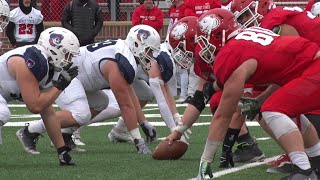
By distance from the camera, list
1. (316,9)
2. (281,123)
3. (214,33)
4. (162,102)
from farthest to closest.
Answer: (162,102) < (316,9) < (214,33) < (281,123)

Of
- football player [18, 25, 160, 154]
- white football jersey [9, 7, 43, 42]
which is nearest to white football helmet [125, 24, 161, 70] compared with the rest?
football player [18, 25, 160, 154]

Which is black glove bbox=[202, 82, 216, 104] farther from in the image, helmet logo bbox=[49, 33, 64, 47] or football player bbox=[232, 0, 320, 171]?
helmet logo bbox=[49, 33, 64, 47]

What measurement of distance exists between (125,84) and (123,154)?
2.20 feet

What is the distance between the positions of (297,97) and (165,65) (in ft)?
11.3

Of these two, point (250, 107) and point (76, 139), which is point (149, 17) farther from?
point (250, 107)

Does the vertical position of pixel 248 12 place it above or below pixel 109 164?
above

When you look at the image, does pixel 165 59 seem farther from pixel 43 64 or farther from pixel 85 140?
pixel 43 64

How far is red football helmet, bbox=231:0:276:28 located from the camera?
7445 mm

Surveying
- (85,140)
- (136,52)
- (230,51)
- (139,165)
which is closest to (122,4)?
(85,140)

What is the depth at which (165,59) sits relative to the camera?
935cm

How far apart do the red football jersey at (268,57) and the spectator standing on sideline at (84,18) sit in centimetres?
797

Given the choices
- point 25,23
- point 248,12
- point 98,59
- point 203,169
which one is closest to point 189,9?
point 25,23

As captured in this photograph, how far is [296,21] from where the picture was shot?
7453 millimetres

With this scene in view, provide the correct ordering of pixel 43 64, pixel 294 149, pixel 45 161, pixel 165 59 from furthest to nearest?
pixel 165 59, pixel 45 161, pixel 43 64, pixel 294 149
